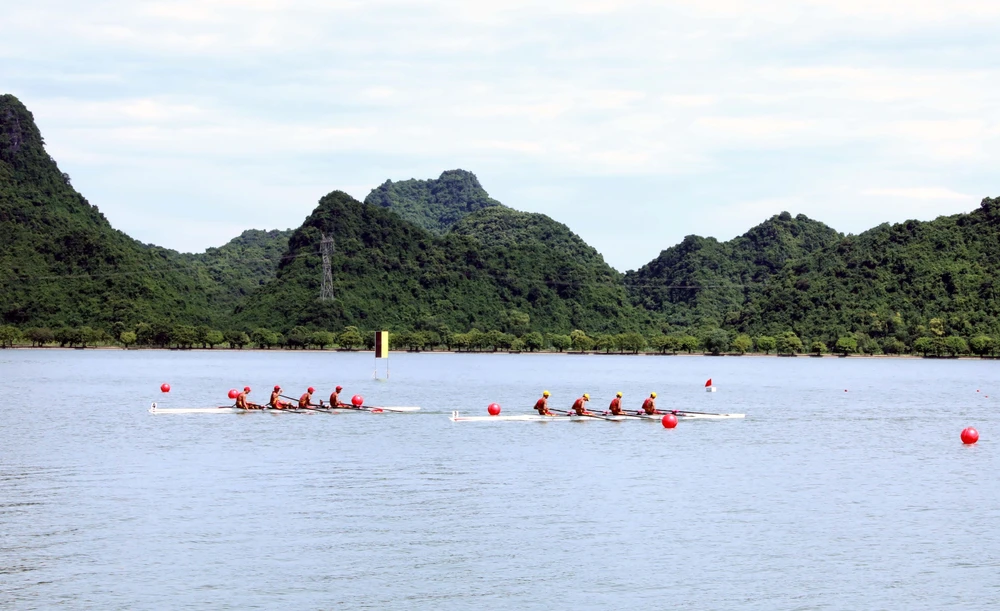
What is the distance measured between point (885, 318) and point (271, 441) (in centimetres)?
14096

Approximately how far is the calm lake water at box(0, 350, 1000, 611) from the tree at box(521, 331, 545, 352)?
133629mm

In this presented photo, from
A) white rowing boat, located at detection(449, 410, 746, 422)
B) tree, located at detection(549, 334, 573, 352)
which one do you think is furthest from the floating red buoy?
tree, located at detection(549, 334, 573, 352)

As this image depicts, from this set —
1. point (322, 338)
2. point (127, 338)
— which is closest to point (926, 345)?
point (322, 338)

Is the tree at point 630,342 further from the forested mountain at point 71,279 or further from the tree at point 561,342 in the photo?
the forested mountain at point 71,279

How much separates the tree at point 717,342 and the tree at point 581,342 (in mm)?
19638

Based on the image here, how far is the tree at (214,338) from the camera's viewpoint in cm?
17850

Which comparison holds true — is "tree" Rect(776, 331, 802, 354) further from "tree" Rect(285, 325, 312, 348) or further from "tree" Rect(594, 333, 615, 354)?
"tree" Rect(285, 325, 312, 348)

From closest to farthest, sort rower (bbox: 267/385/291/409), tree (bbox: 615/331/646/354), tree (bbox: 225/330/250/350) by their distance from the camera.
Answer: rower (bbox: 267/385/291/409)
tree (bbox: 225/330/250/350)
tree (bbox: 615/331/646/354)

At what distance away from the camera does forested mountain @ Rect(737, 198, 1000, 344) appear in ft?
549

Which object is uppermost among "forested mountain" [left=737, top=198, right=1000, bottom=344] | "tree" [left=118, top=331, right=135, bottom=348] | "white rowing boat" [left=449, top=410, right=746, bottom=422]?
"forested mountain" [left=737, top=198, right=1000, bottom=344]

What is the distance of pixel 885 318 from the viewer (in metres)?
172

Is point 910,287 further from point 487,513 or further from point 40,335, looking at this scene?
point 487,513

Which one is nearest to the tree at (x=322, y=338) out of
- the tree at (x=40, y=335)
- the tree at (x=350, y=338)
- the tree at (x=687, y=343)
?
the tree at (x=350, y=338)

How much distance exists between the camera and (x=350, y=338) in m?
184
